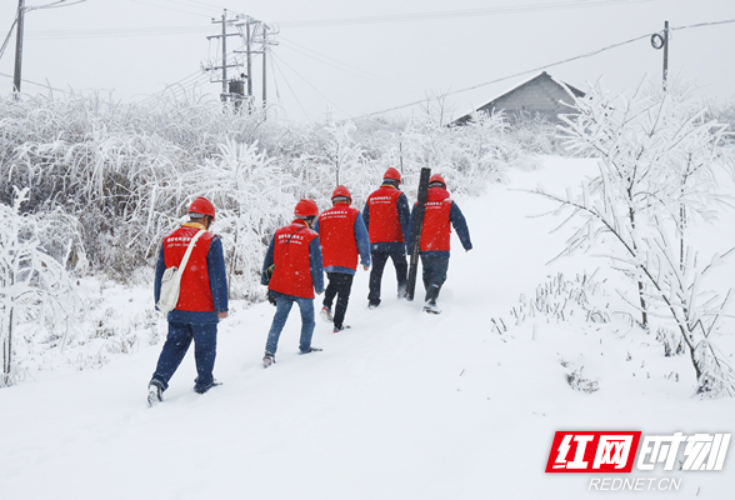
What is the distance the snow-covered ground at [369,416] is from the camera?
248 centimetres

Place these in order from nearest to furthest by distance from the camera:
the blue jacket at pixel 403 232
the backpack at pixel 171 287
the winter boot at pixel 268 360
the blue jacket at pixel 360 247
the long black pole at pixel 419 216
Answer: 1. the backpack at pixel 171 287
2. the winter boot at pixel 268 360
3. the blue jacket at pixel 360 247
4. the long black pole at pixel 419 216
5. the blue jacket at pixel 403 232

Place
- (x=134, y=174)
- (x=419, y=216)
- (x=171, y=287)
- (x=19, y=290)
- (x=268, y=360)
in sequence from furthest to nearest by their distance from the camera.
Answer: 1. (x=134, y=174)
2. (x=419, y=216)
3. (x=268, y=360)
4. (x=19, y=290)
5. (x=171, y=287)

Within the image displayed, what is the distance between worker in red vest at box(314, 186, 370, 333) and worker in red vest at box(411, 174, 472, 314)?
3.46 ft

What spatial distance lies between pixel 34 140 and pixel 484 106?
27.1 meters

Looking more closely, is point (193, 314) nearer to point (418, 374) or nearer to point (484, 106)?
point (418, 374)

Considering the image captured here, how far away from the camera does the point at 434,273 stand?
20.7 feet

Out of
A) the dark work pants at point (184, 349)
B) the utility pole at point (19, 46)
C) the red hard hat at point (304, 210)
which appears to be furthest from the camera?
the utility pole at point (19, 46)

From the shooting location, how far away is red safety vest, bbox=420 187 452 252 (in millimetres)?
6254

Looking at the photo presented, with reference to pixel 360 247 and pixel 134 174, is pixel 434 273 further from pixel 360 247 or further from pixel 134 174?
pixel 134 174

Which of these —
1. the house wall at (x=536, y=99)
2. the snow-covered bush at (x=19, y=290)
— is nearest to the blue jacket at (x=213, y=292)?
the snow-covered bush at (x=19, y=290)

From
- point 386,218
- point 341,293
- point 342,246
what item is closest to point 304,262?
point 342,246

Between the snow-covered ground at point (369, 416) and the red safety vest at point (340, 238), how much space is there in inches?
37.5

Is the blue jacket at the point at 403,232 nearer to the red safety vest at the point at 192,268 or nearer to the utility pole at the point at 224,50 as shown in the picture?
the red safety vest at the point at 192,268

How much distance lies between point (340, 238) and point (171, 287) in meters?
2.37
